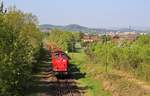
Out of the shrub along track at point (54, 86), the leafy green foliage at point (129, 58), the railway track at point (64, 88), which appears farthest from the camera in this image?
the leafy green foliage at point (129, 58)

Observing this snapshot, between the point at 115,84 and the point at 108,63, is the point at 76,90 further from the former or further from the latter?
the point at 108,63

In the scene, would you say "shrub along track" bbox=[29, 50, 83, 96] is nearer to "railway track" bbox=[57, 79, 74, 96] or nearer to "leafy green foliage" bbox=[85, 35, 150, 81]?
"railway track" bbox=[57, 79, 74, 96]

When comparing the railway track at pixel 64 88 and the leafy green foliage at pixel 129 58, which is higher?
the leafy green foliage at pixel 129 58

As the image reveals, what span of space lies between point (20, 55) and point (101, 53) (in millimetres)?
30171

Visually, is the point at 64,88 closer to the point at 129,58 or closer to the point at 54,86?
the point at 54,86

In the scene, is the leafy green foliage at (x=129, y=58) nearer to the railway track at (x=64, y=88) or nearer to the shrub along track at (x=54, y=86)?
the shrub along track at (x=54, y=86)

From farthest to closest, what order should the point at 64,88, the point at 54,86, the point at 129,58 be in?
the point at 129,58
the point at 54,86
the point at 64,88

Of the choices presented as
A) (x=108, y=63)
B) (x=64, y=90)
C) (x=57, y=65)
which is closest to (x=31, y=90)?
(x=64, y=90)

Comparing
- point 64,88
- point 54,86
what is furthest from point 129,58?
point 64,88

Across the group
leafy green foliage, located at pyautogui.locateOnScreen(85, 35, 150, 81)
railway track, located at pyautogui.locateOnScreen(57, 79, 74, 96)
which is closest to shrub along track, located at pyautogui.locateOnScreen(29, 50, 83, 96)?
railway track, located at pyautogui.locateOnScreen(57, 79, 74, 96)

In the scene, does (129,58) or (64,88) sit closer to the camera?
(64,88)

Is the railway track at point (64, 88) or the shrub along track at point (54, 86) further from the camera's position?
the railway track at point (64, 88)

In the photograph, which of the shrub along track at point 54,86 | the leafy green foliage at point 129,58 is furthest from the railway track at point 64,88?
the leafy green foliage at point 129,58

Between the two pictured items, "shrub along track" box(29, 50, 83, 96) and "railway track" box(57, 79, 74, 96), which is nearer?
"shrub along track" box(29, 50, 83, 96)
